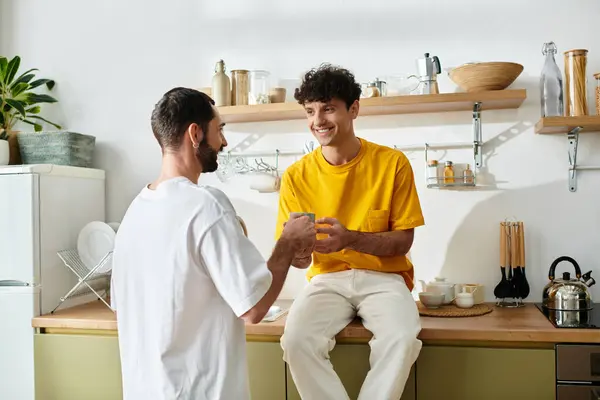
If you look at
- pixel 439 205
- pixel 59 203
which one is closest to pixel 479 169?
pixel 439 205

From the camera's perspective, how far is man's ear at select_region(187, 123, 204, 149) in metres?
1.74

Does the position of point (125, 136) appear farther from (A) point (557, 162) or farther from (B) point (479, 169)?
(A) point (557, 162)

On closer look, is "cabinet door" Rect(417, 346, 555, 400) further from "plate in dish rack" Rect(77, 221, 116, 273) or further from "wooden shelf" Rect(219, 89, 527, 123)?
"plate in dish rack" Rect(77, 221, 116, 273)

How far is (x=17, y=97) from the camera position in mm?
3387

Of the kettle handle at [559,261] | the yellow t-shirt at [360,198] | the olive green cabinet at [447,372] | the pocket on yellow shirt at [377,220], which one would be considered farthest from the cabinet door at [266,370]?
the kettle handle at [559,261]

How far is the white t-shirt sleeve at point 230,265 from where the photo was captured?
1.60m

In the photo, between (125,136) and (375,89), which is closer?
(375,89)

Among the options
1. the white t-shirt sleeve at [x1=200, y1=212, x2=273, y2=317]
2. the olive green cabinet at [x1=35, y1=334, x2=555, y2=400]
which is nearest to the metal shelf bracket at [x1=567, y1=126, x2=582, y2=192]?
the olive green cabinet at [x1=35, y1=334, x2=555, y2=400]

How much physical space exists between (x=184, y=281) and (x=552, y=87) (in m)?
1.95

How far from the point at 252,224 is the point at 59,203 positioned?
0.92 metres

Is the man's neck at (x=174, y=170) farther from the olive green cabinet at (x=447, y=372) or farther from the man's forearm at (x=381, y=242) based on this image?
the olive green cabinet at (x=447, y=372)

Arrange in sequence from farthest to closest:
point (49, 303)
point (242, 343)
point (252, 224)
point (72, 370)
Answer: point (252, 224)
point (49, 303)
point (72, 370)
point (242, 343)

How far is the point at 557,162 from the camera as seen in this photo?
9.61 feet

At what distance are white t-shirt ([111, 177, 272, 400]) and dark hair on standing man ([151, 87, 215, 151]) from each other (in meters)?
0.13
